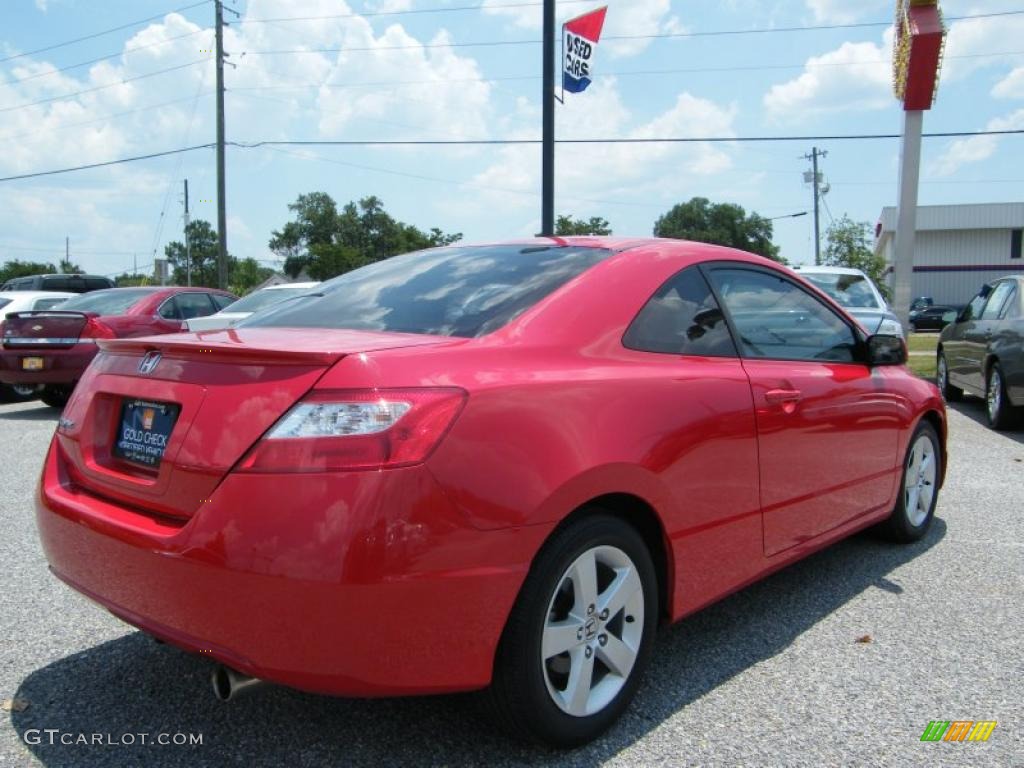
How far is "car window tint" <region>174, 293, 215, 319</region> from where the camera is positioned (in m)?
11.1

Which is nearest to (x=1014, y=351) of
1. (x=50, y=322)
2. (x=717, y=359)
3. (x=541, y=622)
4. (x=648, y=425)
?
(x=717, y=359)

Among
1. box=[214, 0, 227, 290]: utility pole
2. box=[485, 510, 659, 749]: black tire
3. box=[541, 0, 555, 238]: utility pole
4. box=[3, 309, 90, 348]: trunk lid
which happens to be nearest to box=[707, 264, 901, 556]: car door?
box=[485, 510, 659, 749]: black tire

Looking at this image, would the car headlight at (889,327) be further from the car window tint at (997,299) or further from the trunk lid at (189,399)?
the trunk lid at (189,399)

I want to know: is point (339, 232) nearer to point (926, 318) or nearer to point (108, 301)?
point (926, 318)

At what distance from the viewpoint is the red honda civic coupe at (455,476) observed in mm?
2062

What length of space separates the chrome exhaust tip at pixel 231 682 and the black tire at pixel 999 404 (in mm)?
8291

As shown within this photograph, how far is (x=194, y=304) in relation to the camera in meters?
11.4

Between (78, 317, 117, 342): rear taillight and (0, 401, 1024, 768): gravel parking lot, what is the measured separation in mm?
6040

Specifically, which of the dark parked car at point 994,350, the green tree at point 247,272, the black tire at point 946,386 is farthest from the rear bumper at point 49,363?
the green tree at point 247,272

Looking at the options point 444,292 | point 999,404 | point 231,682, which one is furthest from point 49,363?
point 999,404

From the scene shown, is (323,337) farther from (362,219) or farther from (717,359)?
(362,219)

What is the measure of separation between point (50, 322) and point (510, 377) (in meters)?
9.01

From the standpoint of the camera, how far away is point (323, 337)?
2.58 metres

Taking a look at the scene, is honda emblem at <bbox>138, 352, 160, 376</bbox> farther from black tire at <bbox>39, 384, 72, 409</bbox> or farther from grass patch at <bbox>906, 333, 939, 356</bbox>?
grass patch at <bbox>906, 333, 939, 356</bbox>
